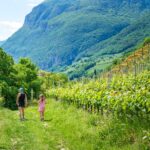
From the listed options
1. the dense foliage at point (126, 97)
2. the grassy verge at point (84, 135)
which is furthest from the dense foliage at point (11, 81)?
the grassy verge at point (84, 135)

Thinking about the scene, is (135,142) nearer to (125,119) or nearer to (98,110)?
(125,119)

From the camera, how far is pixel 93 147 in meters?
16.2

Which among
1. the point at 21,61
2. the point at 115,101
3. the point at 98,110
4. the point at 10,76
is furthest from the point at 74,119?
the point at 21,61

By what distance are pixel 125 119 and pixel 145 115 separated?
79.9 inches

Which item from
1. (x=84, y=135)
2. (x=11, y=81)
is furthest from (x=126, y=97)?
(x=11, y=81)

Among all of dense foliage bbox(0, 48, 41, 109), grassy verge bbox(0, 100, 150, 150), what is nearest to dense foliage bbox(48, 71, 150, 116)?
grassy verge bbox(0, 100, 150, 150)

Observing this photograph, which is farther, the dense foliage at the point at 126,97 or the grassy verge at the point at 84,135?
the dense foliage at the point at 126,97

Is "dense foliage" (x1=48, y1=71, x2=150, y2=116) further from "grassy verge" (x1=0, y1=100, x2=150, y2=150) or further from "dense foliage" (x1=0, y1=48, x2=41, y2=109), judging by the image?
"dense foliage" (x1=0, y1=48, x2=41, y2=109)

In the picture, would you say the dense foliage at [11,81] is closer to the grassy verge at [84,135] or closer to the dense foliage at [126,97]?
the dense foliage at [126,97]

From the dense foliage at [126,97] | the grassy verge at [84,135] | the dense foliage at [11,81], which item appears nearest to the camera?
the grassy verge at [84,135]

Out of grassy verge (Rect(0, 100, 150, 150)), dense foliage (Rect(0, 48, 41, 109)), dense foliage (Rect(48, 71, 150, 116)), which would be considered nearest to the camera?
grassy verge (Rect(0, 100, 150, 150))

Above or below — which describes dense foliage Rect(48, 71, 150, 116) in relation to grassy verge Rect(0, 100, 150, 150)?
above

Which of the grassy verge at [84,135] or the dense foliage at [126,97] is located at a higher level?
the dense foliage at [126,97]

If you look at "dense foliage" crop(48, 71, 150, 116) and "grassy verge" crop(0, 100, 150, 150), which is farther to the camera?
"dense foliage" crop(48, 71, 150, 116)
